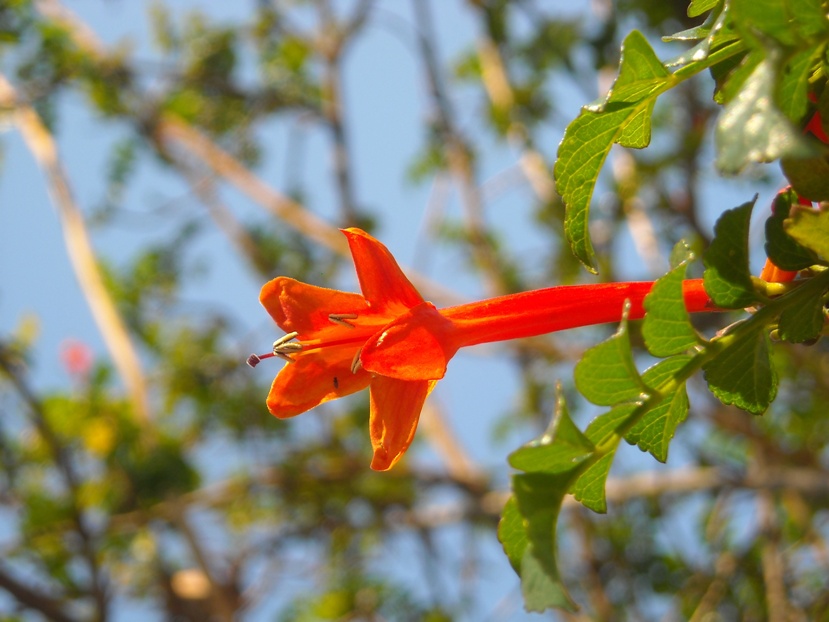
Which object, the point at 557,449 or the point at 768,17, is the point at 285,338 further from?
the point at 768,17

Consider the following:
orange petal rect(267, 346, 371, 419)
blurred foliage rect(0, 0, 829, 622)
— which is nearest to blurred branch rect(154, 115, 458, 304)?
blurred foliage rect(0, 0, 829, 622)

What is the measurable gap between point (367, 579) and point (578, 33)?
97.2 inches

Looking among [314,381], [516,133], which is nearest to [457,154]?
[516,133]

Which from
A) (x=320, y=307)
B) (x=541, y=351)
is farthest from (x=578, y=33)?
(x=320, y=307)

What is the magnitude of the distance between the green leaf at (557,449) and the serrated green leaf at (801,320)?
189 millimetres

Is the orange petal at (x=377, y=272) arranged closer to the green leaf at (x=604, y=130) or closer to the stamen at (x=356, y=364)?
the stamen at (x=356, y=364)

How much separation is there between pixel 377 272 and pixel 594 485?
0.26 metres

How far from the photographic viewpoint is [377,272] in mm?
785

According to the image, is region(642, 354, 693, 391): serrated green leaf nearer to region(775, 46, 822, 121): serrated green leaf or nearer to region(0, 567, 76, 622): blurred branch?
region(775, 46, 822, 121): serrated green leaf

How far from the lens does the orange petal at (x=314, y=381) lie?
815mm

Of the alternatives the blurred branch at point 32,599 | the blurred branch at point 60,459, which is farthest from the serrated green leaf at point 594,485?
the blurred branch at point 32,599

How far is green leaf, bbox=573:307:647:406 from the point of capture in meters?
0.61

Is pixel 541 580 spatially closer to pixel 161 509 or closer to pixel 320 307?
pixel 320 307

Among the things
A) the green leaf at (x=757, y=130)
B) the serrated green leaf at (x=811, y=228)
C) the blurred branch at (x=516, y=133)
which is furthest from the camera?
the blurred branch at (x=516, y=133)
